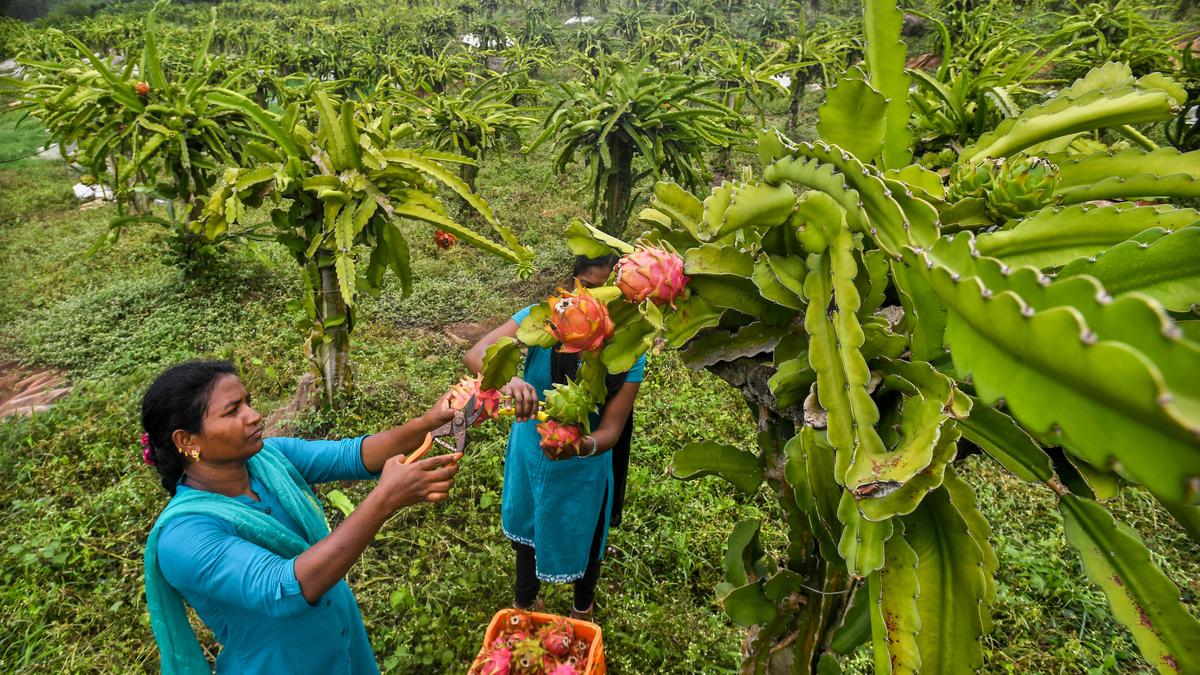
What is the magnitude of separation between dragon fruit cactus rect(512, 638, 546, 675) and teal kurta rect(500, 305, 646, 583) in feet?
1.02

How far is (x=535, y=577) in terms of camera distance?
2.24 meters

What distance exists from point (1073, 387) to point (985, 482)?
119 inches

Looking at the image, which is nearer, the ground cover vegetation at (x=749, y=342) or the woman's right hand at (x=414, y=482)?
the ground cover vegetation at (x=749, y=342)

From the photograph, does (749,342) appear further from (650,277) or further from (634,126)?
(634,126)

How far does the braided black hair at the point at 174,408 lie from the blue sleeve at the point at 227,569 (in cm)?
18

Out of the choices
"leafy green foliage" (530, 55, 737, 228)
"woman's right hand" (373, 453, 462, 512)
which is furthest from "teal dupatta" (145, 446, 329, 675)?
"leafy green foliage" (530, 55, 737, 228)

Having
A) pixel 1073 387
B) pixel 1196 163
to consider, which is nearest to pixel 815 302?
pixel 1073 387

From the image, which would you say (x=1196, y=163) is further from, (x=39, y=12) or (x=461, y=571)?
(x=39, y=12)

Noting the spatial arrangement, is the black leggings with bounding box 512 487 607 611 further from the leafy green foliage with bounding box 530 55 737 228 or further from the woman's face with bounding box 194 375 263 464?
the leafy green foliage with bounding box 530 55 737 228

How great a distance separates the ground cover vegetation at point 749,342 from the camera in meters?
0.64

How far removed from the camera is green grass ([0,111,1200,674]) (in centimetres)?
222

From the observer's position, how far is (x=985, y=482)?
295cm

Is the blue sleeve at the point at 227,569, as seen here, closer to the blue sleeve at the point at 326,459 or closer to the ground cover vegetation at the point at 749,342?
the blue sleeve at the point at 326,459

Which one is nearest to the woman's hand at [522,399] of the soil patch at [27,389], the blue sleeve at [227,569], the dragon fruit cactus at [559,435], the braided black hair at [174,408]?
the dragon fruit cactus at [559,435]
